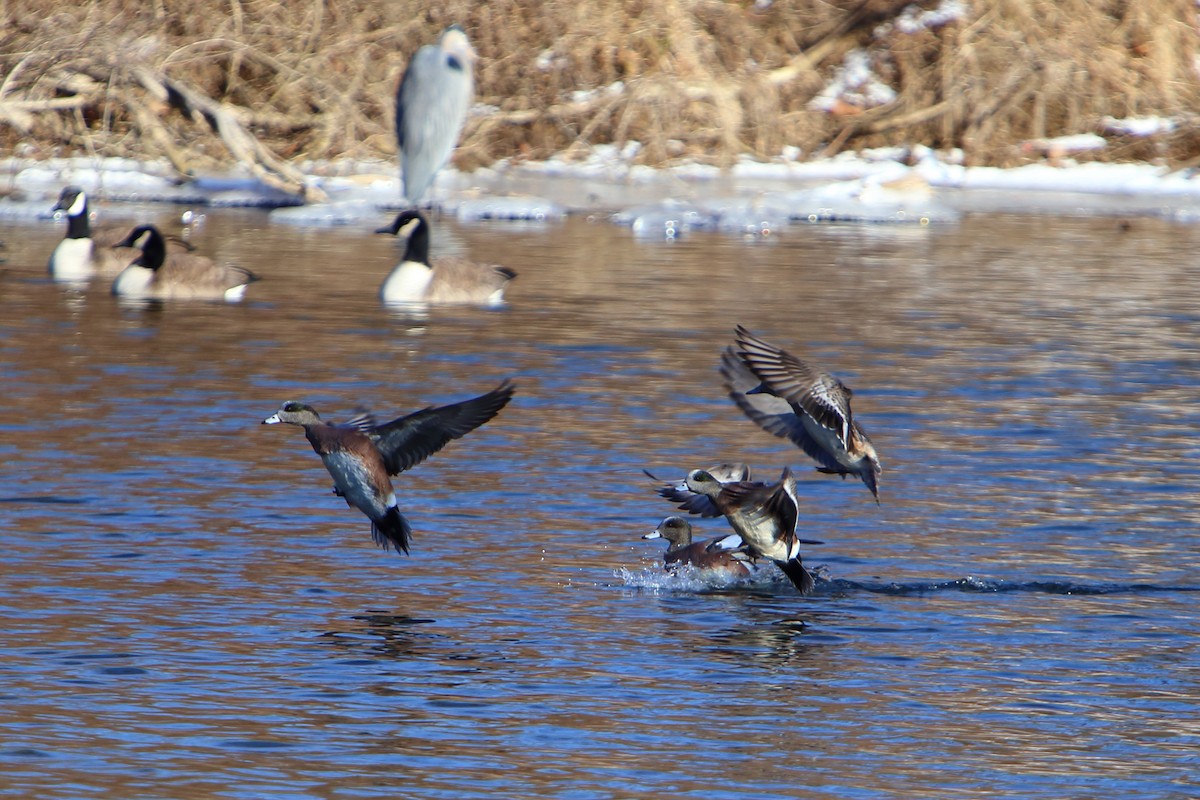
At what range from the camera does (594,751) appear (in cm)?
504

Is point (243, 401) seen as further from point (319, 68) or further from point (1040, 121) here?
point (1040, 121)

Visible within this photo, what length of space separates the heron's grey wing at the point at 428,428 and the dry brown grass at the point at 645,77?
1608 cm

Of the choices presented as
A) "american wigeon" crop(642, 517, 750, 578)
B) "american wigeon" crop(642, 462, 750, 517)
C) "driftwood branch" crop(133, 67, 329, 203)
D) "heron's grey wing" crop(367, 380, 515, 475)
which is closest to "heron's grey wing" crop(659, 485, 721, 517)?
"american wigeon" crop(642, 462, 750, 517)

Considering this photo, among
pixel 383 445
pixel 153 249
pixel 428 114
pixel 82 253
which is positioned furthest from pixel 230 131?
pixel 383 445

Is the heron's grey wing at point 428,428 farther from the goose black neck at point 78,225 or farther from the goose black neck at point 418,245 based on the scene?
the goose black neck at point 78,225

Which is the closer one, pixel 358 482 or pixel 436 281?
pixel 358 482

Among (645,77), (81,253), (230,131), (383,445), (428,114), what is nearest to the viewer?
(383,445)

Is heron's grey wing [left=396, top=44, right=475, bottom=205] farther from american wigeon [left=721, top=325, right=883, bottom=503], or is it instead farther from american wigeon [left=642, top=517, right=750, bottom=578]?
american wigeon [left=642, top=517, right=750, bottom=578]

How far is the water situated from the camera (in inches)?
198

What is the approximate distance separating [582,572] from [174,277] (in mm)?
8490

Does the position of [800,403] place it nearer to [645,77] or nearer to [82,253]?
[82,253]

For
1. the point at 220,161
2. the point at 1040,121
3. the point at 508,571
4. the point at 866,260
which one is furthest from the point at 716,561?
the point at 1040,121

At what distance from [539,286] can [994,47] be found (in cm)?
1257

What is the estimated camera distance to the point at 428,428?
265 inches
